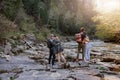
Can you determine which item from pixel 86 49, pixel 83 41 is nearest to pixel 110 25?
pixel 86 49

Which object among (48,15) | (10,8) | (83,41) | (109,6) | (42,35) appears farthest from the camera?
(48,15)

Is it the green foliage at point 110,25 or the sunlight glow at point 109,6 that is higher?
the sunlight glow at point 109,6

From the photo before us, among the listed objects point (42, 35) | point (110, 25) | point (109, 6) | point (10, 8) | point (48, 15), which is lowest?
point (42, 35)

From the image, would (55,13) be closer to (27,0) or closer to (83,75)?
(27,0)

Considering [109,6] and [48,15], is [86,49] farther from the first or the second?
[48,15]

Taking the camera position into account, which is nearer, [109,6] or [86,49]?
[86,49]

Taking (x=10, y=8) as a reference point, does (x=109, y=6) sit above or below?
above

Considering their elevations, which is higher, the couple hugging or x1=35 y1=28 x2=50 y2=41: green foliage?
x1=35 y1=28 x2=50 y2=41: green foliage

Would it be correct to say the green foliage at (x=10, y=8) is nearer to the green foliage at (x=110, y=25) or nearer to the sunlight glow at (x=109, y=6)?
the green foliage at (x=110, y=25)

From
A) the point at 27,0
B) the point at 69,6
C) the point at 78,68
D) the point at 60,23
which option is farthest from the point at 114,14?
the point at 69,6

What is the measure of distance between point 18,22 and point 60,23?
29438 millimetres

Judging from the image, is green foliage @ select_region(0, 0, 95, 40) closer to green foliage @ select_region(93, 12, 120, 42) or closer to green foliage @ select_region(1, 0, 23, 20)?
green foliage @ select_region(1, 0, 23, 20)

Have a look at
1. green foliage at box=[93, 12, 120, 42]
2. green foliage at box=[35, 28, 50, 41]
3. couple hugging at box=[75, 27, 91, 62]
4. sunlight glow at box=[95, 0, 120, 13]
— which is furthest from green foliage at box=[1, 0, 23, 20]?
couple hugging at box=[75, 27, 91, 62]

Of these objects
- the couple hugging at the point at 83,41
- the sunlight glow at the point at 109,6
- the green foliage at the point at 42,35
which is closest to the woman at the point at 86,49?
the couple hugging at the point at 83,41
